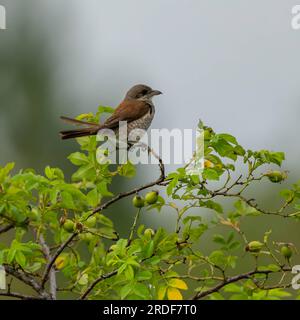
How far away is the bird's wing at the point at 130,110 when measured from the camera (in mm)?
7434

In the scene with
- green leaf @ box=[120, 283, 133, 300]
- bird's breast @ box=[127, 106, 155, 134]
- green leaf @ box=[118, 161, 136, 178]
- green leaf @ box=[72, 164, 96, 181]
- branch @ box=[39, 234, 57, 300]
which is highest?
green leaf @ box=[72, 164, 96, 181]

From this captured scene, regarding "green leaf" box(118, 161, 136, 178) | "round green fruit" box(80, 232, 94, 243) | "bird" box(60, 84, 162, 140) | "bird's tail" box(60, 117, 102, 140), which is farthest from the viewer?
"bird" box(60, 84, 162, 140)

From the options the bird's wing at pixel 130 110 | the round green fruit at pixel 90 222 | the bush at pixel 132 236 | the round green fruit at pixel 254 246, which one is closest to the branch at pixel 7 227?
the bush at pixel 132 236

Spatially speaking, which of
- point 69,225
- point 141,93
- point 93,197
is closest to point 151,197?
point 93,197

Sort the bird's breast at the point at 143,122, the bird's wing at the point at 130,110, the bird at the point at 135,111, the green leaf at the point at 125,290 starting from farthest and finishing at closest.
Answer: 1. the bird's breast at the point at 143,122
2. the bird's wing at the point at 130,110
3. the bird at the point at 135,111
4. the green leaf at the point at 125,290

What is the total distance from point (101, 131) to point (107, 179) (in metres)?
0.74

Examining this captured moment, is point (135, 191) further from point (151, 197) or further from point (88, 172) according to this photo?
point (88, 172)

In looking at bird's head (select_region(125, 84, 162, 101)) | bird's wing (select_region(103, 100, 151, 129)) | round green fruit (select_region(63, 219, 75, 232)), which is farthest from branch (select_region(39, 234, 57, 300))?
Result: bird's head (select_region(125, 84, 162, 101))

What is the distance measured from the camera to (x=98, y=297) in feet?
15.9

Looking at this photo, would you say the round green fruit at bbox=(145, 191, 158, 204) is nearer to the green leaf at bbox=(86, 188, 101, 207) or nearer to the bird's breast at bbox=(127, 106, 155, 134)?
the green leaf at bbox=(86, 188, 101, 207)

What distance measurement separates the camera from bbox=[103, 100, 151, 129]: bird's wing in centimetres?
743

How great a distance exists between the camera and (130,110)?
7.65m

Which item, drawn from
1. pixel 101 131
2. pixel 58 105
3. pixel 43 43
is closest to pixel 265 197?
pixel 101 131

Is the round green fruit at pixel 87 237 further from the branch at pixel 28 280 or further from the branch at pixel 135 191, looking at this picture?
the branch at pixel 28 280
